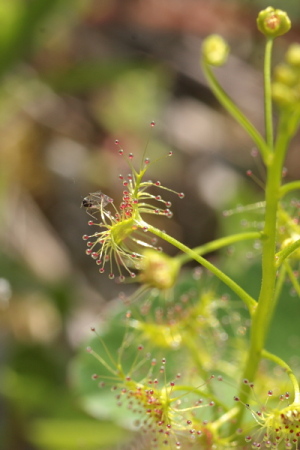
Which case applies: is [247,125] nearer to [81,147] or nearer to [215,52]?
[215,52]

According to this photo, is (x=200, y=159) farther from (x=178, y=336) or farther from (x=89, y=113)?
(x=178, y=336)

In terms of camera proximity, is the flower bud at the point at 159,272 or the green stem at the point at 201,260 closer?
the green stem at the point at 201,260

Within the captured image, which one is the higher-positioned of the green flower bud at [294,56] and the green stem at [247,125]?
the green flower bud at [294,56]

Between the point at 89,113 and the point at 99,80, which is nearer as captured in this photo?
the point at 99,80

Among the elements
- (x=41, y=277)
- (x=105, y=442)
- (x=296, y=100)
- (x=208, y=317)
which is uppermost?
(x=296, y=100)

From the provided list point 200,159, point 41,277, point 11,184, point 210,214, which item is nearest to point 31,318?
point 41,277

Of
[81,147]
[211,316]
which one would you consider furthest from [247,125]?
[81,147]

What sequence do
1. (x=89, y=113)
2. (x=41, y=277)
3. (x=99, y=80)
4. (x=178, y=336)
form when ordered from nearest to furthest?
(x=178, y=336), (x=41, y=277), (x=99, y=80), (x=89, y=113)

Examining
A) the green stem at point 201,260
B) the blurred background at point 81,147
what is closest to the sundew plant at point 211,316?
the green stem at point 201,260

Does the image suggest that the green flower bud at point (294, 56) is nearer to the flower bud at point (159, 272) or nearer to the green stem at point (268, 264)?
the green stem at point (268, 264)
